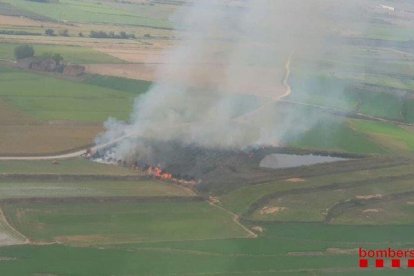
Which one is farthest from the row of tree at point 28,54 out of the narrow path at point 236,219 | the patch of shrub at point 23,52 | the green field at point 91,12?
the narrow path at point 236,219

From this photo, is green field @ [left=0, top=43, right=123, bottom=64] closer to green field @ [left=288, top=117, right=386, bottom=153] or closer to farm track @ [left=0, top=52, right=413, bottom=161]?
farm track @ [left=0, top=52, right=413, bottom=161]

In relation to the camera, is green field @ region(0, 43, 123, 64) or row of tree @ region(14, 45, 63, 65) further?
green field @ region(0, 43, 123, 64)

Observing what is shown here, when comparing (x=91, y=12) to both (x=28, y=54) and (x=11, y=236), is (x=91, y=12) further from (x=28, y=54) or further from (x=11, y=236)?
(x=11, y=236)

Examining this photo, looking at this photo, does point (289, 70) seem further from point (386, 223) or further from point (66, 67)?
point (386, 223)

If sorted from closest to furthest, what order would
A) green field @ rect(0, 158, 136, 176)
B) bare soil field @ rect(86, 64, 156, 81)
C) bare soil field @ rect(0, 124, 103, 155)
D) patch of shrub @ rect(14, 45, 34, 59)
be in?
green field @ rect(0, 158, 136, 176) < bare soil field @ rect(0, 124, 103, 155) < bare soil field @ rect(86, 64, 156, 81) < patch of shrub @ rect(14, 45, 34, 59)

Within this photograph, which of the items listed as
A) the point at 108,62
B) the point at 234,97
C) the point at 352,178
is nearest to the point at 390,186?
the point at 352,178

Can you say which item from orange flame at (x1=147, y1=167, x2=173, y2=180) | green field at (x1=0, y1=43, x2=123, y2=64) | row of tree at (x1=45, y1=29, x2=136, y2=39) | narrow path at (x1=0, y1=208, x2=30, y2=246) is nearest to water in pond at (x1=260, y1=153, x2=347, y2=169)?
orange flame at (x1=147, y1=167, x2=173, y2=180)
